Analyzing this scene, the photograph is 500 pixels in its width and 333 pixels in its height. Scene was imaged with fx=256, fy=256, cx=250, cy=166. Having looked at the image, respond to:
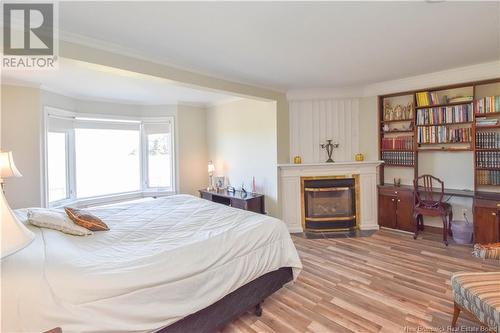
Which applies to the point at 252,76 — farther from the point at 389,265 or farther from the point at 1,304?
the point at 1,304

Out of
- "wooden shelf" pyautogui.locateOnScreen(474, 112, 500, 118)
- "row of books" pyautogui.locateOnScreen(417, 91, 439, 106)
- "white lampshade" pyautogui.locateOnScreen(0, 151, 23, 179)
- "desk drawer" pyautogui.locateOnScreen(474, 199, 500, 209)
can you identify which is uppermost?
"row of books" pyautogui.locateOnScreen(417, 91, 439, 106)

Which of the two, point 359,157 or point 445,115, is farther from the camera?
point 359,157

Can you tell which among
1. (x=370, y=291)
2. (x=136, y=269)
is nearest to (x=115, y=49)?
(x=136, y=269)

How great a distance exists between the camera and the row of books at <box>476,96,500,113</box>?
10.9 feet

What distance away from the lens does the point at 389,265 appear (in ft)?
9.83

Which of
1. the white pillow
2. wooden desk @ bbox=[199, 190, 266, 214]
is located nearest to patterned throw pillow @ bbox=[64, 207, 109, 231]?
the white pillow

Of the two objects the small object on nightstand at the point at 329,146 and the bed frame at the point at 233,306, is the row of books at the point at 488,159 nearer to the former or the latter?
the small object on nightstand at the point at 329,146

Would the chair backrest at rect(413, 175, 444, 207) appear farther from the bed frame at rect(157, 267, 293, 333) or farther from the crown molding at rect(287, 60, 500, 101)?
the bed frame at rect(157, 267, 293, 333)

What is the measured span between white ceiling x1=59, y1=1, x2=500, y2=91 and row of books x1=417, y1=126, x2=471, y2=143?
35.4 inches

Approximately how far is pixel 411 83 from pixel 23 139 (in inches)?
222

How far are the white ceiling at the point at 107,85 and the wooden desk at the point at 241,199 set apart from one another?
177cm

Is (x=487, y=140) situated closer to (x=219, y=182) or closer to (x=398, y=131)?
(x=398, y=131)

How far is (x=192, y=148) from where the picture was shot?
5348mm

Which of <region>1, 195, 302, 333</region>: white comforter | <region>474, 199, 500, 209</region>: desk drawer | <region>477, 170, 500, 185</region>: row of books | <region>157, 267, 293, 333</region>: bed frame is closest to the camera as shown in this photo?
<region>1, 195, 302, 333</region>: white comforter
